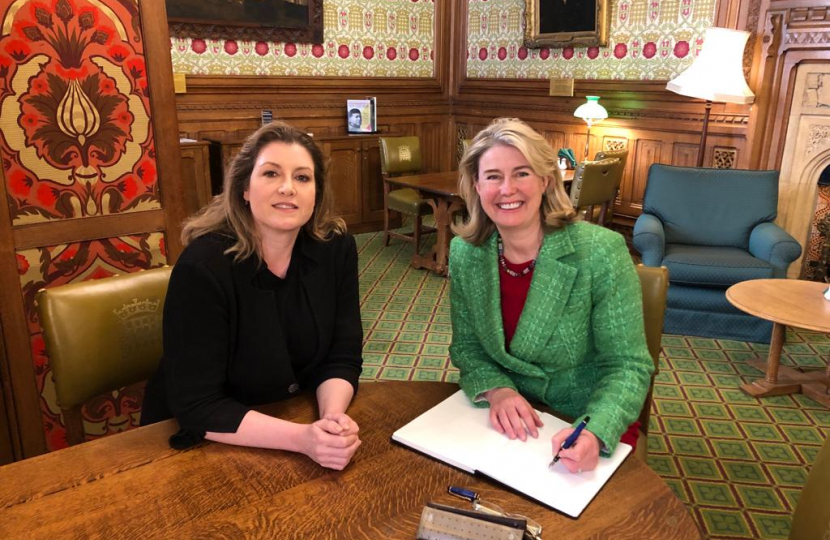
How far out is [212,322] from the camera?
149cm

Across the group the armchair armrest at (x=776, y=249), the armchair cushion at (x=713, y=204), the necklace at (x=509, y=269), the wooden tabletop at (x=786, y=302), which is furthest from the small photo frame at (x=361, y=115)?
the necklace at (x=509, y=269)

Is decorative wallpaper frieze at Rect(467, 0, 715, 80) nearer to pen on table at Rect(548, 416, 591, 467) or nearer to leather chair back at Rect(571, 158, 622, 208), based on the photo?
leather chair back at Rect(571, 158, 622, 208)

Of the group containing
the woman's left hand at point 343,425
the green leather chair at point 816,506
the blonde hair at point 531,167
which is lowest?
the green leather chair at point 816,506

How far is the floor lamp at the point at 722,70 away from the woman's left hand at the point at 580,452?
3.95m

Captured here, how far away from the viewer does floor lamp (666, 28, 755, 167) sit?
14.8ft

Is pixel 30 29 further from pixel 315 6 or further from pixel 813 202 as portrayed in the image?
pixel 813 202

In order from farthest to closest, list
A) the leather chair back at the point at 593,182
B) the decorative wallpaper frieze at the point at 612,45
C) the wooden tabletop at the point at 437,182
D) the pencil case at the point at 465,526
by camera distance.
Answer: the decorative wallpaper frieze at the point at 612,45, the wooden tabletop at the point at 437,182, the leather chair back at the point at 593,182, the pencil case at the point at 465,526

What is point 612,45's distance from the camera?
5.90m

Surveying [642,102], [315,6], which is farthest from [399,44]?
[642,102]

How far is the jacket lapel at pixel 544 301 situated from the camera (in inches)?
64.6

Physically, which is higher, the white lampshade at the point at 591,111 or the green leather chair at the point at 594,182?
the white lampshade at the point at 591,111

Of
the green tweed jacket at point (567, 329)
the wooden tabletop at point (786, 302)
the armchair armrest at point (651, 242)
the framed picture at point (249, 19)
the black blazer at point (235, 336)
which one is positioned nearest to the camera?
the black blazer at point (235, 336)

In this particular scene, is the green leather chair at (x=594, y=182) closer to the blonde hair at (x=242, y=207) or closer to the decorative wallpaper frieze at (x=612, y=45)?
the decorative wallpaper frieze at (x=612, y=45)

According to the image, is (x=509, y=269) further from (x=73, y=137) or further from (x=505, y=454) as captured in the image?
(x=73, y=137)
